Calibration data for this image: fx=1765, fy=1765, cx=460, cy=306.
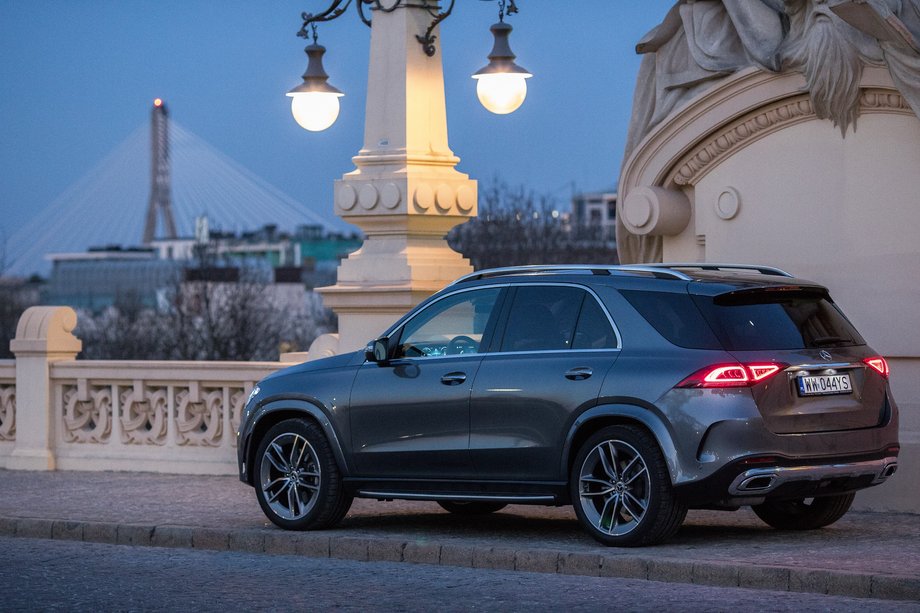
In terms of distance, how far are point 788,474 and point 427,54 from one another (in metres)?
6.38

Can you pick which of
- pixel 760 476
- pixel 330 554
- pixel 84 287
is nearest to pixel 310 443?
pixel 330 554

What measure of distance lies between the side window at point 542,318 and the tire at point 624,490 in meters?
0.72

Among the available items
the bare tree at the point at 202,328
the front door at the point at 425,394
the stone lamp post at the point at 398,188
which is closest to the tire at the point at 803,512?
the front door at the point at 425,394

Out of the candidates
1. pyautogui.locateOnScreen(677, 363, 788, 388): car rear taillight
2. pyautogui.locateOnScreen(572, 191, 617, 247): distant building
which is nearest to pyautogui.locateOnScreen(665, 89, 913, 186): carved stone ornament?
pyautogui.locateOnScreen(677, 363, 788, 388): car rear taillight

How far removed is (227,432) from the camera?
15656 mm

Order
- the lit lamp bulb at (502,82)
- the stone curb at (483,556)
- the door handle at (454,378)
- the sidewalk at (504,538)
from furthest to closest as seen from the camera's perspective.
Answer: the lit lamp bulb at (502,82) → the door handle at (454,378) → the sidewalk at (504,538) → the stone curb at (483,556)

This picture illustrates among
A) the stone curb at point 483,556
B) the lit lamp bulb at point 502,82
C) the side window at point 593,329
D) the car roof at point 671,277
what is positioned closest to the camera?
the stone curb at point 483,556

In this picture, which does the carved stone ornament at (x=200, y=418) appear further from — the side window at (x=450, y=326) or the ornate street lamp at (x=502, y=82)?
the side window at (x=450, y=326)

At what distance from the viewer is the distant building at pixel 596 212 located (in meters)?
101

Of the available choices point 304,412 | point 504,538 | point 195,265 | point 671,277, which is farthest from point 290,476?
point 195,265

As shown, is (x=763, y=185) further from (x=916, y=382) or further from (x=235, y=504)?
(x=235, y=504)

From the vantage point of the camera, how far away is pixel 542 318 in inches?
422

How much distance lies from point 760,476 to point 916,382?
3.16 m

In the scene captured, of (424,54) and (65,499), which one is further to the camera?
(424,54)
